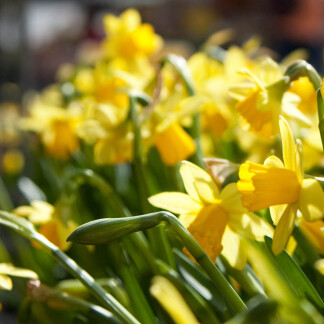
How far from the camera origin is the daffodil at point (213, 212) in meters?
0.65

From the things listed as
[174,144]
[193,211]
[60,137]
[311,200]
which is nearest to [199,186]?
[193,211]

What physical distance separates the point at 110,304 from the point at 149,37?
1.04 meters

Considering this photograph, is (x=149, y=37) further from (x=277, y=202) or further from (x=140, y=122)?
(x=277, y=202)

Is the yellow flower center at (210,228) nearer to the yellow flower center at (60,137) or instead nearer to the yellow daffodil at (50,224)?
the yellow daffodil at (50,224)

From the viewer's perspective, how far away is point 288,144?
22.9 inches

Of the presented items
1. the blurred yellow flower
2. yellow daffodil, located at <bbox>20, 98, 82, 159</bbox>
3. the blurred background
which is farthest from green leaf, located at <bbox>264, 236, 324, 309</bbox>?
the blurred background

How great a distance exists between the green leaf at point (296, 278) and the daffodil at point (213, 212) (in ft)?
0.15

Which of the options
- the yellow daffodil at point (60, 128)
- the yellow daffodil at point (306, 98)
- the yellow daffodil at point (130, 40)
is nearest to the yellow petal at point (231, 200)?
the yellow daffodil at point (306, 98)

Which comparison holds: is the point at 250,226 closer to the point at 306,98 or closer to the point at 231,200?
the point at 231,200

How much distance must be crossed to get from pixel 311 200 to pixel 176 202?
15cm

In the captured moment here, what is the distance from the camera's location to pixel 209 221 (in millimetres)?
650

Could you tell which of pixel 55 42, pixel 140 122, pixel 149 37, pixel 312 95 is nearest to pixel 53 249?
pixel 140 122

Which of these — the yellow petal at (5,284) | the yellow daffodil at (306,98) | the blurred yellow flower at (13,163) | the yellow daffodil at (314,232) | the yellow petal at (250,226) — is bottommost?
the blurred yellow flower at (13,163)

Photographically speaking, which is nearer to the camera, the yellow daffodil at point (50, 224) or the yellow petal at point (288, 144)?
the yellow petal at point (288, 144)
